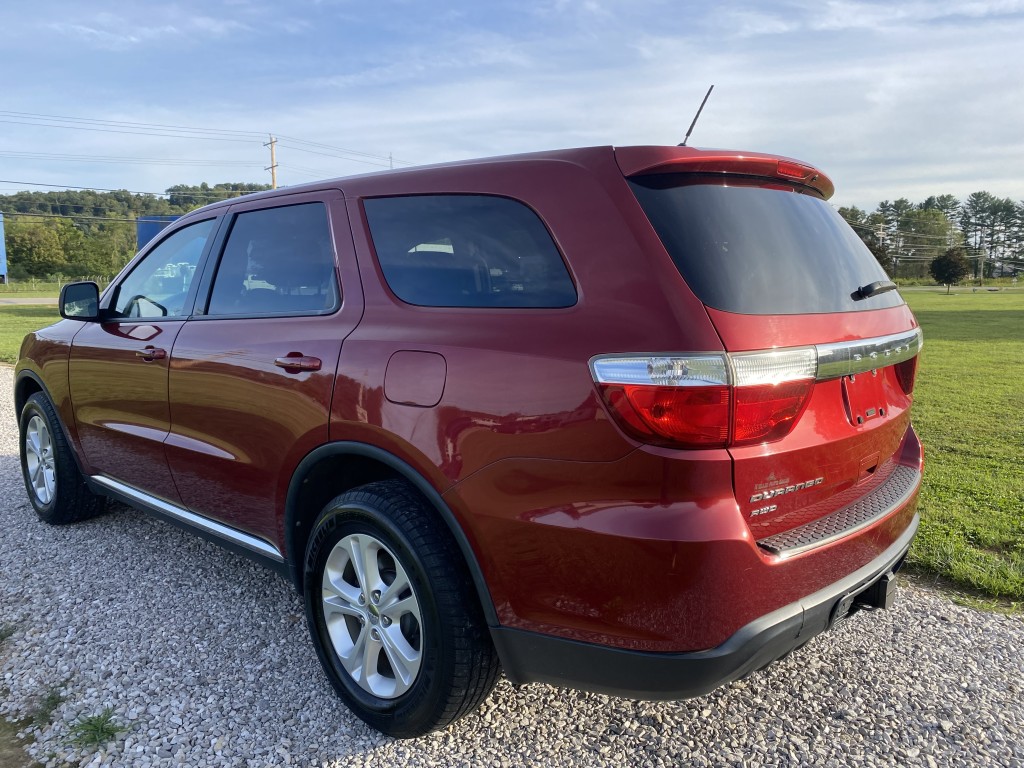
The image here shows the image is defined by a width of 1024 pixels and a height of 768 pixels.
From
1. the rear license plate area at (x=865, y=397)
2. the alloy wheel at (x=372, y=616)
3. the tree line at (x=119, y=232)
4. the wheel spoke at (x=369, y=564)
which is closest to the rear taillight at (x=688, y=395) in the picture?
the rear license plate area at (x=865, y=397)

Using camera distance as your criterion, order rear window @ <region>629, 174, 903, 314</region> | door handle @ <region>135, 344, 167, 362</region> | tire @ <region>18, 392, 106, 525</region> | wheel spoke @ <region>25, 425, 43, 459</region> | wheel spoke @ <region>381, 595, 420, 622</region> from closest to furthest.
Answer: rear window @ <region>629, 174, 903, 314</region>, wheel spoke @ <region>381, 595, 420, 622</region>, door handle @ <region>135, 344, 167, 362</region>, tire @ <region>18, 392, 106, 525</region>, wheel spoke @ <region>25, 425, 43, 459</region>

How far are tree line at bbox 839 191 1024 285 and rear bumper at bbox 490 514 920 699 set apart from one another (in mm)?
106369

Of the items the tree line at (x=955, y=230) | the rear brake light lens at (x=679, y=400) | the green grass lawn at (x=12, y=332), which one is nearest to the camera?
the rear brake light lens at (x=679, y=400)

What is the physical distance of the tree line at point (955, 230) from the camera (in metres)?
104

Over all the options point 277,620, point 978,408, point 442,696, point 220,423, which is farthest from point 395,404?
point 978,408

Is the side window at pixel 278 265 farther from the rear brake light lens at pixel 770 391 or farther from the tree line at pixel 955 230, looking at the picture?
the tree line at pixel 955 230

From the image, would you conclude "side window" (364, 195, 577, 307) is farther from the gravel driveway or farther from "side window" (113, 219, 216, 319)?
the gravel driveway

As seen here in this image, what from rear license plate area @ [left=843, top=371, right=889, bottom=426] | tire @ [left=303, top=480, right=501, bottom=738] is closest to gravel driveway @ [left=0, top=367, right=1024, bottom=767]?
tire @ [left=303, top=480, right=501, bottom=738]

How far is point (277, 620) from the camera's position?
10.6 feet

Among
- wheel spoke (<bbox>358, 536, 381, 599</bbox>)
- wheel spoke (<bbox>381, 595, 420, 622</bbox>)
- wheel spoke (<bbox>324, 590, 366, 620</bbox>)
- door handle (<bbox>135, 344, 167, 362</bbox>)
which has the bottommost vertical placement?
wheel spoke (<bbox>324, 590, 366, 620</bbox>)

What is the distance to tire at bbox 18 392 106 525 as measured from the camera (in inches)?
167

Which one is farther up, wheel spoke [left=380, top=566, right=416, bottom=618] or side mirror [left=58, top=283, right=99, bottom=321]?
side mirror [left=58, top=283, right=99, bottom=321]

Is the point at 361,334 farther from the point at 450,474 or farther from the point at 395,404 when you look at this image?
the point at 450,474

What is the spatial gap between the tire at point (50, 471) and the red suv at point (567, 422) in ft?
6.15
